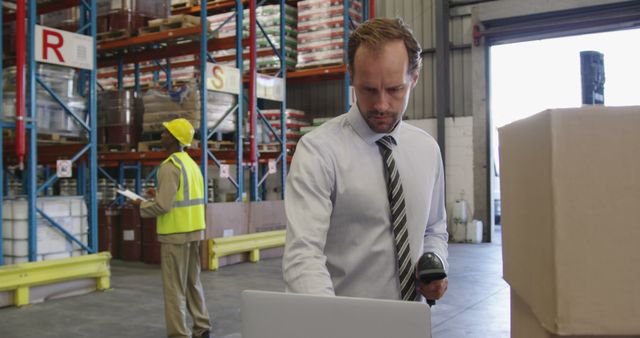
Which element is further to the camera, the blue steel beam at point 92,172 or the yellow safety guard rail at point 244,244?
the yellow safety guard rail at point 244,244

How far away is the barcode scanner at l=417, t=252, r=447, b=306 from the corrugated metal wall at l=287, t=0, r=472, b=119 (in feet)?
40.9

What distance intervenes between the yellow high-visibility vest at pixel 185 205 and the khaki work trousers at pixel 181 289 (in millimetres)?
160

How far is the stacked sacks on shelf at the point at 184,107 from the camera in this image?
31.3 feet

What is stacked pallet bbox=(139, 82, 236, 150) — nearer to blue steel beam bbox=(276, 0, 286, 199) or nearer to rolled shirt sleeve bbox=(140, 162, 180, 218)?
blue steel beam bbox=(276, 0, 286, 199)

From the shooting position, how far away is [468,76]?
13.9 meters

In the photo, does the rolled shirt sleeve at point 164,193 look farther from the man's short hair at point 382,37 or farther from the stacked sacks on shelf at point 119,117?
the stacked sacks on shelf at point 119,117

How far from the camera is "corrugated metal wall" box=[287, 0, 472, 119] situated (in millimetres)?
13945

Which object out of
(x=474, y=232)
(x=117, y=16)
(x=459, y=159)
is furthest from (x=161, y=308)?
(x=459, y=159)

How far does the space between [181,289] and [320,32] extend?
27.1 ft

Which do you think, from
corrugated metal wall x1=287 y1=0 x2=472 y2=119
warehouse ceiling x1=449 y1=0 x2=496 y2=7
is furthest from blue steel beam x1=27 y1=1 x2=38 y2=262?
warehouse ceiling x1=449 y1=0 x2=496 y2=7

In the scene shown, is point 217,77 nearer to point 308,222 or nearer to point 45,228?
point 45,228

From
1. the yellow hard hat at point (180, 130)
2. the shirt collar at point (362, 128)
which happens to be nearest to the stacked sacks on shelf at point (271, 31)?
the yellow hard hat at point (180, 130)

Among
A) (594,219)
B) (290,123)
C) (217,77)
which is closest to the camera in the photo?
(594,219)

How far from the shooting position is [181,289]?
17.2 ft
